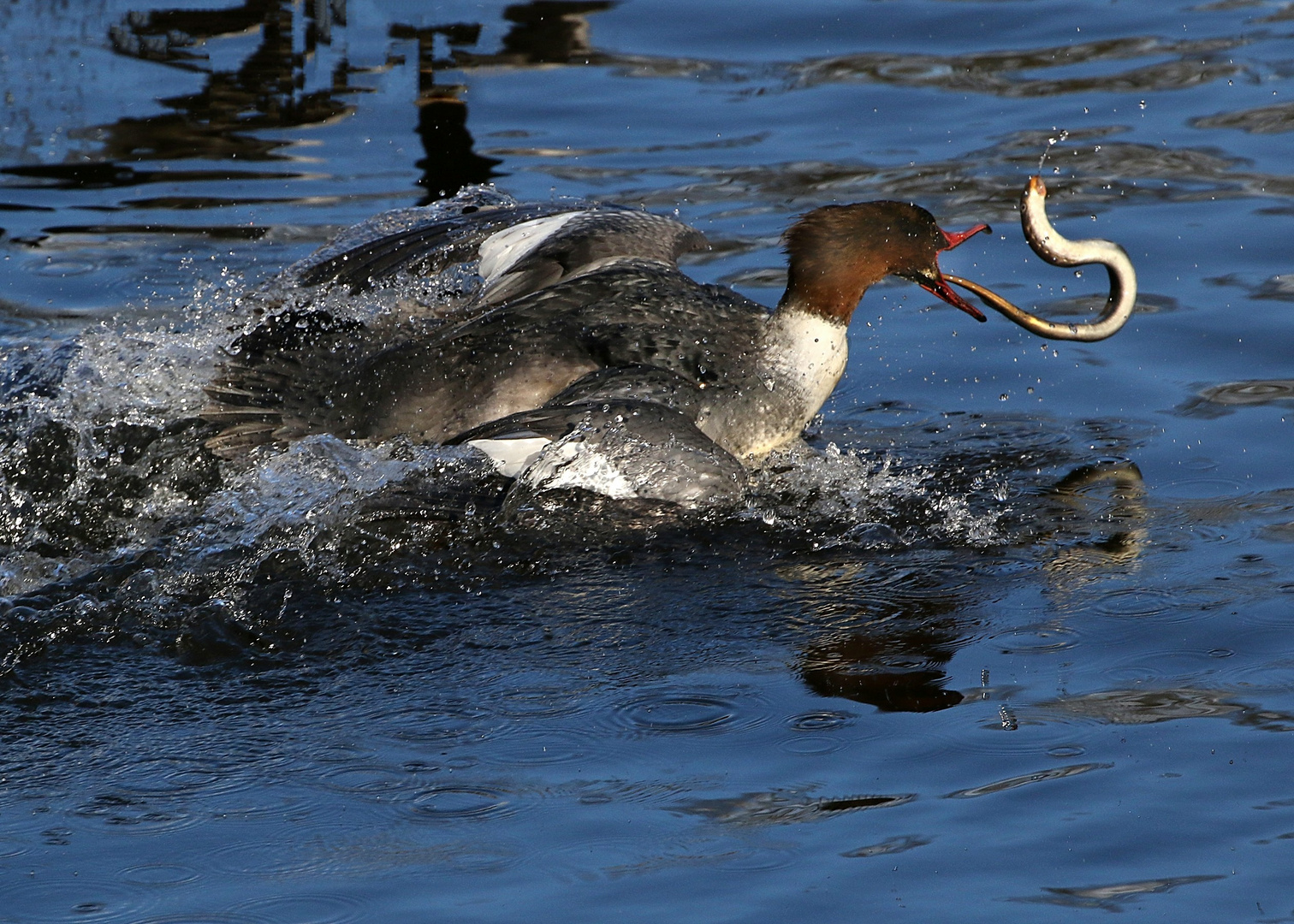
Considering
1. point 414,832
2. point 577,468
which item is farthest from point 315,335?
point 414,832

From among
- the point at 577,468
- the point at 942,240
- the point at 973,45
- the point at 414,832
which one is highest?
the point at 973,45

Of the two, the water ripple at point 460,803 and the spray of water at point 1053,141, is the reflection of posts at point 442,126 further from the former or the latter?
the water ripple at point 460,803

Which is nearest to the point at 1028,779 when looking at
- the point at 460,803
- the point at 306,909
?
the point at 460,803

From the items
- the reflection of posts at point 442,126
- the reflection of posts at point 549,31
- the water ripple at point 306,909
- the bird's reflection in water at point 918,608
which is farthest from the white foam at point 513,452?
the reflection of posts at point 549,31

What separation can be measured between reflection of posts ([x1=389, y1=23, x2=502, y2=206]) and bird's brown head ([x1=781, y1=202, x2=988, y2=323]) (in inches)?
114

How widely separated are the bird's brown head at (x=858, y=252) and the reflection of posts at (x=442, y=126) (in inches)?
114

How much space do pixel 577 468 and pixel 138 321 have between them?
2876 millimetres

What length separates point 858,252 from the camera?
6297 millimetres

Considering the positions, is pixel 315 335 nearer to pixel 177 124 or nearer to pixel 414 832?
pixel 414 832

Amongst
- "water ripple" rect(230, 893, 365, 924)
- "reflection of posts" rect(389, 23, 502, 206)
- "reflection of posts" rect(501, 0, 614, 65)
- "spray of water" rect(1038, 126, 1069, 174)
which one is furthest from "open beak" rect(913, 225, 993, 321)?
"reflection of posts" rect(501, 0, 614, 65)

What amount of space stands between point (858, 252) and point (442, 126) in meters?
3.92

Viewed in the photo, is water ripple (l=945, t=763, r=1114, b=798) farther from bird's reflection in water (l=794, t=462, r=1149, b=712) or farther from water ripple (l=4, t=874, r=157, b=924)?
water ripple (l=4, t=874, r=157, b=924)

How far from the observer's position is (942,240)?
247 inches

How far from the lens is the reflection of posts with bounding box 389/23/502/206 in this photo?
29.4ft
